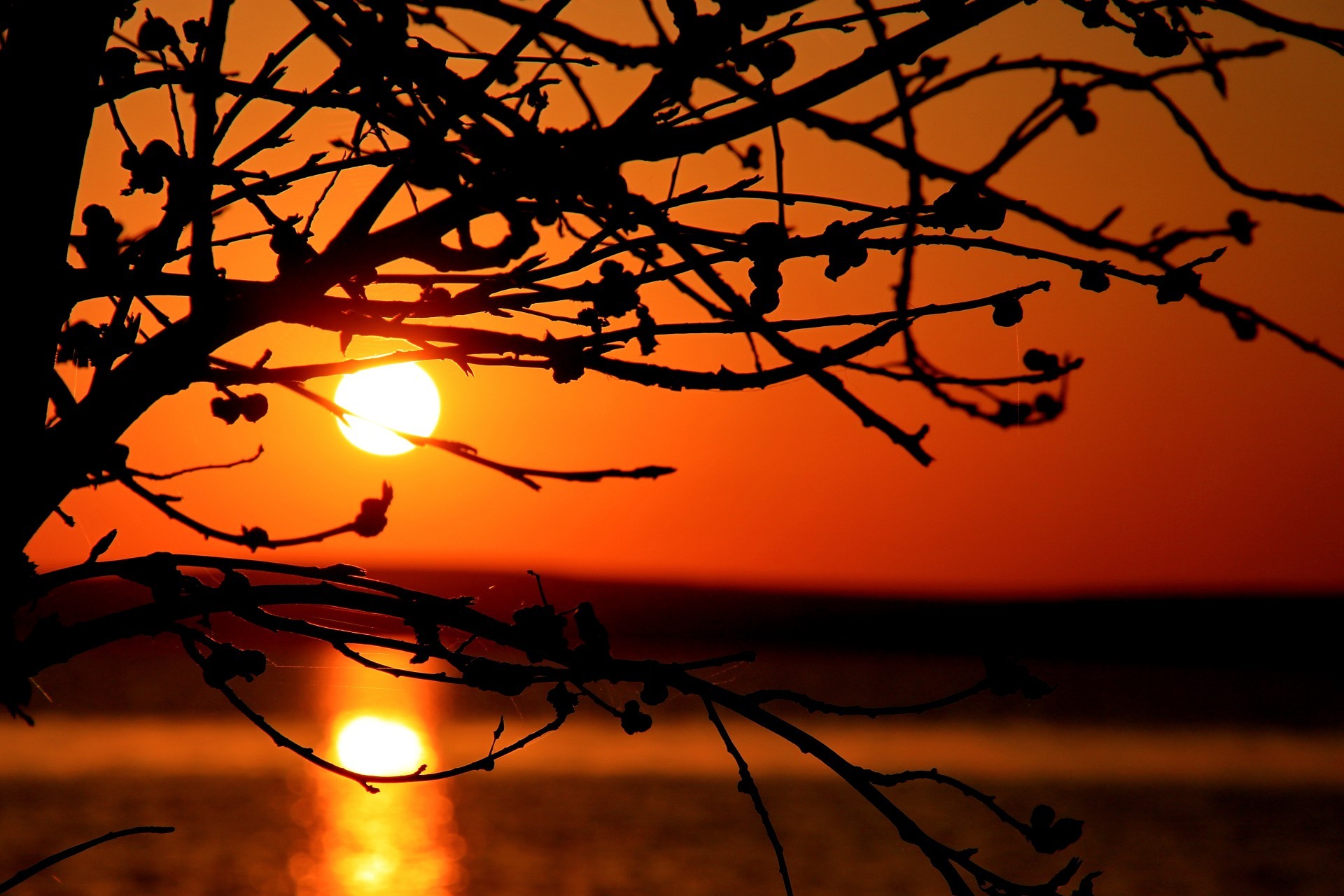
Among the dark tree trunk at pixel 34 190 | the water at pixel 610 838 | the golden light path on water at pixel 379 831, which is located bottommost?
the golden light path on water at pixel 379 831

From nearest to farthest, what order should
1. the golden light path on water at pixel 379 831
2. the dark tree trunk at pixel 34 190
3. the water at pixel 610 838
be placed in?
the dark tree trunk at pixel 34 190
the water at pixel 610 838
the golden light path on water at pixel 379 831

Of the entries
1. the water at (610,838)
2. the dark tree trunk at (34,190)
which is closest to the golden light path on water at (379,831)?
the water at (610,838)

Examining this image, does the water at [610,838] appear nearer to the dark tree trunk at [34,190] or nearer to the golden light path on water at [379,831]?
the golden light path on water at [379,831]

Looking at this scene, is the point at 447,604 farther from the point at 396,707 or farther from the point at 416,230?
the point at 396,707

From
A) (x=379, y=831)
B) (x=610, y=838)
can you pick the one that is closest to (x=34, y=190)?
(x=610, y=838)

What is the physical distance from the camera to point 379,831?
27641mm

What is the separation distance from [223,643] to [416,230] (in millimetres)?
1117

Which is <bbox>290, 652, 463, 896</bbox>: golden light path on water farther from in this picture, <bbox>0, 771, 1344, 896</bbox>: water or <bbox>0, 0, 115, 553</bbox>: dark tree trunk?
<bbox>0, 0, 115, 553</bbox>: dark tree trunk

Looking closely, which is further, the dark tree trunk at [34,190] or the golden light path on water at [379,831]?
the golden light path on water at [379,831]

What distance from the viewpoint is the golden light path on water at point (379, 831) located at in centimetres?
2220

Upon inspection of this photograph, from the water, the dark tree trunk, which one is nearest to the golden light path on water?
the water

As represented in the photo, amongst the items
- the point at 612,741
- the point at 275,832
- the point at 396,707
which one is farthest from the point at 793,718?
the point at 396,707

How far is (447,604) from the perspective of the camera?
2354 mm

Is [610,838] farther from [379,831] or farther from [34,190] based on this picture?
[34,190]
